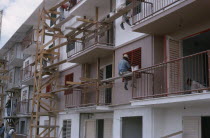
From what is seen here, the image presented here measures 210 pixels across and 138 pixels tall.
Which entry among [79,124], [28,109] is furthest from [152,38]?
[28,109]

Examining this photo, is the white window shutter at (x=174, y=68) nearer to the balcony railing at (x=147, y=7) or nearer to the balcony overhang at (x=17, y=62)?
the balcony railing at (x=147, y=7)

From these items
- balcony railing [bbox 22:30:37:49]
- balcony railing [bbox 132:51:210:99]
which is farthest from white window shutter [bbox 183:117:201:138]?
balcony railing [bbox 22:30:37:49]

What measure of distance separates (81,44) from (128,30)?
5.35m

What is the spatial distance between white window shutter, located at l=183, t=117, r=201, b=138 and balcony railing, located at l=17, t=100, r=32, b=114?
19.3 metres

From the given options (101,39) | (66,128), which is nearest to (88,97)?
(66,128)

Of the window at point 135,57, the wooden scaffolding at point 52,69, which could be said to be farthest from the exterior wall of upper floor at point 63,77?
the window at point 135,57

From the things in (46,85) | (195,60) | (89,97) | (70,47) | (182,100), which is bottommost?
(182,100)

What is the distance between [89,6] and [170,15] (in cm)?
847

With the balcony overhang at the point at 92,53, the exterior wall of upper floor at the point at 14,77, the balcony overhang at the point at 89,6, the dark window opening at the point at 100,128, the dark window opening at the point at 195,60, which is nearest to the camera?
the dark window opening at the point at 195,60

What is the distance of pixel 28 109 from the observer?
1172 inches

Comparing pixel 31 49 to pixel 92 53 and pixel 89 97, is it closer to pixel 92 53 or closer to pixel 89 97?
pixel 89 97

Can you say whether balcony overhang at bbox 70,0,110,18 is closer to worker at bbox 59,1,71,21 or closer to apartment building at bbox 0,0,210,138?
apartment building at bbox 0,0,210,138

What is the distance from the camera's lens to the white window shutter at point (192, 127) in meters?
11.8

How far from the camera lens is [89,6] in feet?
64.4
